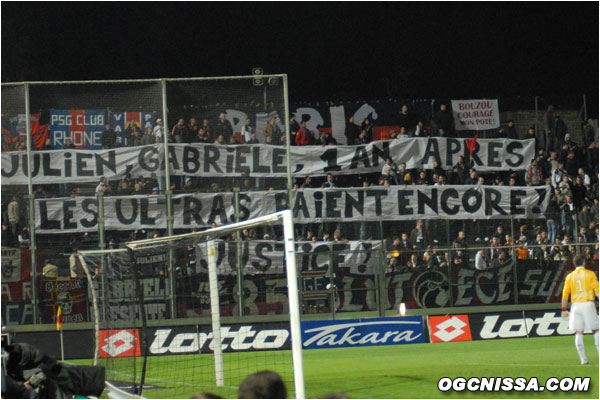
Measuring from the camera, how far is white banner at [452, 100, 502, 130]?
101ft

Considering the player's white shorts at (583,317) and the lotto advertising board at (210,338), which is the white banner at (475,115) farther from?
the player's white shorts at (583,317)

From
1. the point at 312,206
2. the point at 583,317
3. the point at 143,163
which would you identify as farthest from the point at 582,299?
the point at 312,206

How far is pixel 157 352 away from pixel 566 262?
35.0 ft

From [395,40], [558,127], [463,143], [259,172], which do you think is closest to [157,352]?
[259,172]

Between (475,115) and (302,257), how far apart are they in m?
12.3

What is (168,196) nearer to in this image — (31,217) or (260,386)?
(31,217)

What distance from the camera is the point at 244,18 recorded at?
114ft

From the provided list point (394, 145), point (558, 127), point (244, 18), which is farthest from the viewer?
point (244, 18)

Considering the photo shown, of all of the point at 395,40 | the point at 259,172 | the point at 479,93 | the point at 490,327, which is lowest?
the point at 490,327

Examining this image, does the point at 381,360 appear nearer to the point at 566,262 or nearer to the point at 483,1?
the point at 566,262

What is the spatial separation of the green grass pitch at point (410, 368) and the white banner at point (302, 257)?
1.92 metres

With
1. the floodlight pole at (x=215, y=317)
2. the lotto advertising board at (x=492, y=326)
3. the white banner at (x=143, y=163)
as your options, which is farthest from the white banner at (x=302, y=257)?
the floodlight pole at (x=215, y=317)

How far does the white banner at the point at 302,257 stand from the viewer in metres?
18.5

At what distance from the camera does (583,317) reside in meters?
15.1
